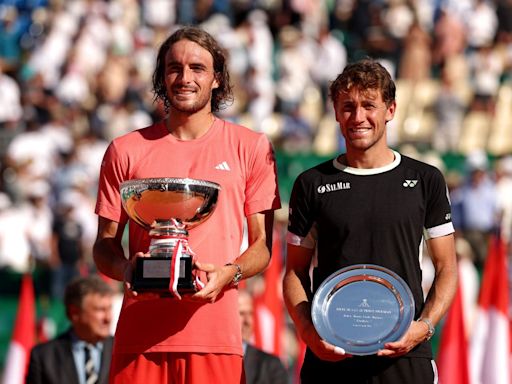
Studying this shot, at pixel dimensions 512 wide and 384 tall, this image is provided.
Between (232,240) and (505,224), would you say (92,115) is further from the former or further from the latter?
(232,240)

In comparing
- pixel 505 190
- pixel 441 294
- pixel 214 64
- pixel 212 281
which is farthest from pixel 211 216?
Answer: pixel 505 190

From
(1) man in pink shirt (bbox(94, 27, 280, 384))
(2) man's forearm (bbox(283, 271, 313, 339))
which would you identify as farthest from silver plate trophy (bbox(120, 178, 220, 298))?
(2) man's forearm (bbox(283, 271, 313, 339))

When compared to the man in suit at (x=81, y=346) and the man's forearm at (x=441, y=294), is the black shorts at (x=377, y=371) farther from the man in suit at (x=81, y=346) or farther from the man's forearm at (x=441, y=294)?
the man in suit at (x=81, y=346)

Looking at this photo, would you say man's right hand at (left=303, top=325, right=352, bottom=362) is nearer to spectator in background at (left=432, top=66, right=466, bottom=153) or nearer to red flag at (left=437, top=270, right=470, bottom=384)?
red flag at (left=437, top=270, right=470, bottom=384)

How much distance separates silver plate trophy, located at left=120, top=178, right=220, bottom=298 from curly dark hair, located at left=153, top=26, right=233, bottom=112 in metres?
0.63

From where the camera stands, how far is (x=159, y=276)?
5438 millimetres

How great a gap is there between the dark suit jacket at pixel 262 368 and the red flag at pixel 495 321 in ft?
9.30

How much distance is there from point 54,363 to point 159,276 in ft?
10.2

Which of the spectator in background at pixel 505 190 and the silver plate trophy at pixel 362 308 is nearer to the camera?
the silver plate trophy at pixel 362 308

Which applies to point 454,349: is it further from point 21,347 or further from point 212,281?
point 212,281

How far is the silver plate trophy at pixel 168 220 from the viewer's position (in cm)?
544

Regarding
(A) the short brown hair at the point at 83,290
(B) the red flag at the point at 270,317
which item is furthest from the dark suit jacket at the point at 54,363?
(B) the red flag at the point at 270,317

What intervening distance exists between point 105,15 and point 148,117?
3456mm

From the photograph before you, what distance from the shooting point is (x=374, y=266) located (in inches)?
217
